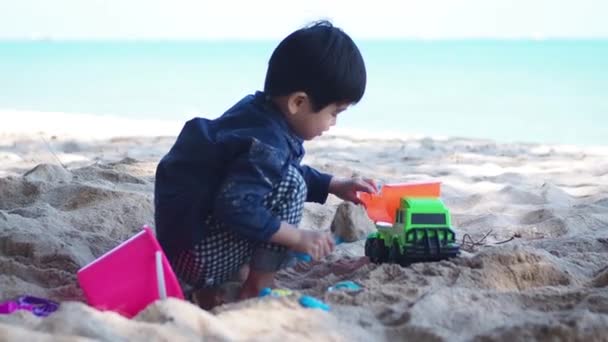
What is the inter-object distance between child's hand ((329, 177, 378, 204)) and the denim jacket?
0.31 m

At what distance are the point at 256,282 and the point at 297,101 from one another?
45cm

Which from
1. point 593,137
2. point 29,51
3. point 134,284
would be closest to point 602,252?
point 134,284

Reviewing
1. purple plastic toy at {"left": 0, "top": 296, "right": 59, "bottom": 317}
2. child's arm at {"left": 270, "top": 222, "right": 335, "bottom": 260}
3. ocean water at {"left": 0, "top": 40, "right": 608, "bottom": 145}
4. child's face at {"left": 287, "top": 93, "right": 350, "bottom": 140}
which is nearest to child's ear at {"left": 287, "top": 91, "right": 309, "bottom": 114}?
child's face at {"left": 287, "top": 93, "right": 350, "bottom": 140}

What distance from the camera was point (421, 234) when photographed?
2055mm

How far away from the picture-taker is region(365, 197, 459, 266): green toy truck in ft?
6.70

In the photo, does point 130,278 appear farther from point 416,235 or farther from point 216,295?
point 416,235

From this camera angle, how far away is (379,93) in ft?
44.4

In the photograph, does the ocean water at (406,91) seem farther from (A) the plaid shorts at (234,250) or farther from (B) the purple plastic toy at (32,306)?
(B) the purple plastic toy at (32,306)

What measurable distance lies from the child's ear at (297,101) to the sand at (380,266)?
433 mm

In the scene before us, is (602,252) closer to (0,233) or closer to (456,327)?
(456,327)

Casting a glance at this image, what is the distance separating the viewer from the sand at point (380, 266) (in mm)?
1428

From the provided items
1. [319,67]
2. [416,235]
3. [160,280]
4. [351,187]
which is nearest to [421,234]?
[416,235]

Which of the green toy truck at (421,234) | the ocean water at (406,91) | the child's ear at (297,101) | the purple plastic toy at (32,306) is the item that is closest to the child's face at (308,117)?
the child's ear at (297,101)

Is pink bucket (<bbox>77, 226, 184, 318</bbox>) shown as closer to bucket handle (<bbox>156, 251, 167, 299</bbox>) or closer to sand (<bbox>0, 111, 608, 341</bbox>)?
bucket handle (<bbox>156, 251, 167, 299</bbox>)
